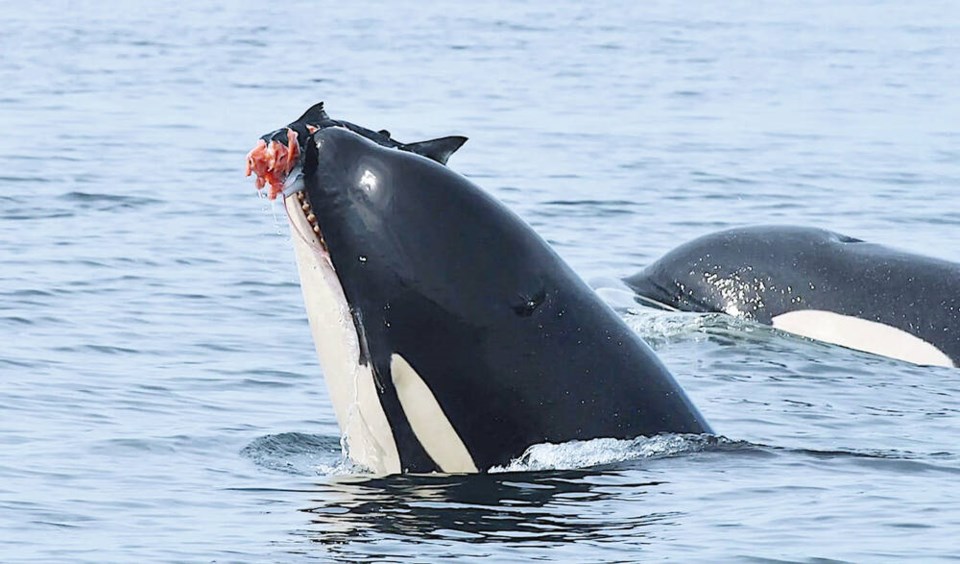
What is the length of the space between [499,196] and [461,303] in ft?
53.3

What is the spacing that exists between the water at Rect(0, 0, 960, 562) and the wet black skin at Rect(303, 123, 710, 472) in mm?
305

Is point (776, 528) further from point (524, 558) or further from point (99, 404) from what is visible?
point (99, 404)

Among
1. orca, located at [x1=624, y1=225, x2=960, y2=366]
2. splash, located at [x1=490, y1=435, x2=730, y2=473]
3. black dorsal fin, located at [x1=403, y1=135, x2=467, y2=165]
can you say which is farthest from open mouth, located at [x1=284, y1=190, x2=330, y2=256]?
orca, located at [x1=624, y1=225, x2=960, y2=366]

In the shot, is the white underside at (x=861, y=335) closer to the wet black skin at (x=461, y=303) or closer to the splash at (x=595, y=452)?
the splash at (x=595, y=452)

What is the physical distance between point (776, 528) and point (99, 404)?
533cm

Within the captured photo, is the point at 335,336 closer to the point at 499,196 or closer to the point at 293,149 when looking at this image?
the point at 293,149

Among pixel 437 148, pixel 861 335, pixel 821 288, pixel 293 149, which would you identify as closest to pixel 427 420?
pixel 437 148

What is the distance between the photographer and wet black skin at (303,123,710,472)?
29.3ft

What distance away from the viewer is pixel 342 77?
39094 millimetres

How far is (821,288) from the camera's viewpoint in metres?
16.3

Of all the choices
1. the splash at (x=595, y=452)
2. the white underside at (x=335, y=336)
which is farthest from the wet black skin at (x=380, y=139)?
the splash at (x=595, y=452)

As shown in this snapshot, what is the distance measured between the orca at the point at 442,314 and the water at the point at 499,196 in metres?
0.26

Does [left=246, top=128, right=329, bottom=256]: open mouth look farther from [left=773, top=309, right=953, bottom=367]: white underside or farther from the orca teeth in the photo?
[left=773, top=309, right=953, bottom=367]: white underside

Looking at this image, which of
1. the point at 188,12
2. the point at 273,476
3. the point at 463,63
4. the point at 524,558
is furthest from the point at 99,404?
the point at 188,12
